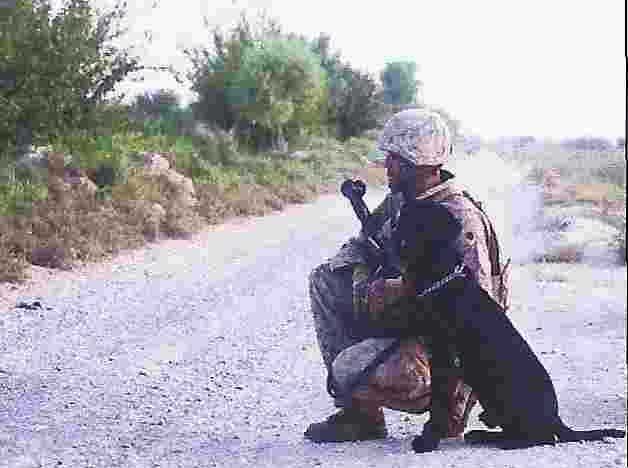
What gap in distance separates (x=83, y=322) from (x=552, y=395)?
4177 millimetres

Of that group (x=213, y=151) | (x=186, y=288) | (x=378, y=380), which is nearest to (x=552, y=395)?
(x=378, y=380)

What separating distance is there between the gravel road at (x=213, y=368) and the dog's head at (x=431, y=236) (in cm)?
75

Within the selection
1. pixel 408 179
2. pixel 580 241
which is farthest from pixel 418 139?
pixel 580 241

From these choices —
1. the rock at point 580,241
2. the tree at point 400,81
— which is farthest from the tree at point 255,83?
the tree at point 400,81

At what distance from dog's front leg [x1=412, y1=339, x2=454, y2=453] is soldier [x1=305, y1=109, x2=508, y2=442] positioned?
0.04 metres

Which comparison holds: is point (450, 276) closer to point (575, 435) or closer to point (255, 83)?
point (575, 435)

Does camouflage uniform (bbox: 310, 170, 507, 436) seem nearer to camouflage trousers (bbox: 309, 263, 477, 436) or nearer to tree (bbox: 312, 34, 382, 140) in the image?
camouflage trousers (bbox: 309, 263, 477, 436)

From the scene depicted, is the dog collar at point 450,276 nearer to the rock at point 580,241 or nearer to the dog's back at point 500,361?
the dog's back at point 500,361

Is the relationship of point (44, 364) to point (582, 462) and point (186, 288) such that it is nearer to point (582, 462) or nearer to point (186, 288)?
point (186, 288)

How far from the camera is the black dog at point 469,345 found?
11.5 ft

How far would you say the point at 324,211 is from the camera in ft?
52.7

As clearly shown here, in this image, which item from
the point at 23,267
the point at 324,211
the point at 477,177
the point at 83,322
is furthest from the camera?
the point at 477,177

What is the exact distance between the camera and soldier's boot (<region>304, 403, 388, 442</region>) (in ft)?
12.8

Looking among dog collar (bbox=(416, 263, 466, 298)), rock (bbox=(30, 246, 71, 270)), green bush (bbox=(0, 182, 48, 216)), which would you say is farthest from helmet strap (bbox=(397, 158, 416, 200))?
green bush (bbox=(0, 182, 48, 216))
